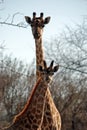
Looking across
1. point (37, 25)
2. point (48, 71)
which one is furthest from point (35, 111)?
point (37, 25)

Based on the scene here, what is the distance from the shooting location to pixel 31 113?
8.99 metres

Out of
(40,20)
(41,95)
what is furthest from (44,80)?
(40,20)

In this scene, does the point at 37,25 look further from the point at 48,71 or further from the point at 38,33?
the point at 48,71

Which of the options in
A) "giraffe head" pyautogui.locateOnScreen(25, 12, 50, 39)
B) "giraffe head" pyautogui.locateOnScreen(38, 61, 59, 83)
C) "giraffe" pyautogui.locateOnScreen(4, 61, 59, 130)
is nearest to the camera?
"giraffe head" pyautogui.locateOnScreen(38, 61, 59, 83)

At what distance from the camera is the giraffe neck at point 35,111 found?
29.0 feet

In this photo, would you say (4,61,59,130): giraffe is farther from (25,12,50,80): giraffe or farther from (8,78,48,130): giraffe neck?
(25,12,50,80): giraffe

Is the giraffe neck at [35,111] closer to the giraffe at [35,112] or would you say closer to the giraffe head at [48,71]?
the giraffe at [35,112]

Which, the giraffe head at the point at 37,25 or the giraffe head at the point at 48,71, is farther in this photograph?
the giraffe head at the point at 37,25

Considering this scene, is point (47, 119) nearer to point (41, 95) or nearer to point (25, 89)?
point (41, 95)

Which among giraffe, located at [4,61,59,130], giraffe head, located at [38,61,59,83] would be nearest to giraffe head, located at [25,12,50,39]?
giraffe, located at [4,61,59,130]

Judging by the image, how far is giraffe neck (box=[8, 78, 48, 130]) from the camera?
8.83 metres

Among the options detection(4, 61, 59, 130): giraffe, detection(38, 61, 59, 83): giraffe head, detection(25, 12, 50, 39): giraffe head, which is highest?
detection(25, 12, 50, 39): giraffe head

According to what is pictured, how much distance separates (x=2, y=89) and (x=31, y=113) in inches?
605

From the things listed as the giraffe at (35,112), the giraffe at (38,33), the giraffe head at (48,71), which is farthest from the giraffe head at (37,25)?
the giraffe head at (48,71)
